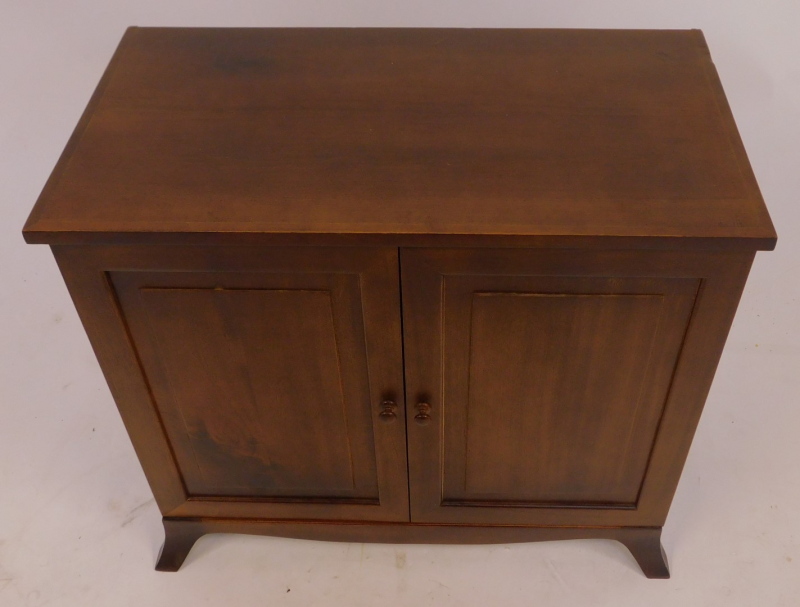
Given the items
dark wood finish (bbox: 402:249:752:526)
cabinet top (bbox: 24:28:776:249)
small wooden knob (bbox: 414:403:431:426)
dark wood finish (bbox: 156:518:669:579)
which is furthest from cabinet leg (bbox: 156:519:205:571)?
cabinet top (bbox: 24:28:776:249)

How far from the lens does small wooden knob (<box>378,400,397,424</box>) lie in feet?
4.04

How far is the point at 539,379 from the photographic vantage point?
1211 mm

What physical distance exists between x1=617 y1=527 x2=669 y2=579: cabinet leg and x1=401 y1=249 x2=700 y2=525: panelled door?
0.12 ft

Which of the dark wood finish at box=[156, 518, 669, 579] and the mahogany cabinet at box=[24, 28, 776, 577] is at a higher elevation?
the mahogany cabinet at box=[24, 28, 776, 577]

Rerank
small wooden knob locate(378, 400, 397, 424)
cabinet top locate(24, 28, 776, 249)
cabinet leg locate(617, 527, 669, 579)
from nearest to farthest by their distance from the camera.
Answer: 1. cabinet top locate(24, 28, 776, 249)
2. small wooden knob locate(378, 400, 397, 424)
3. cabinet leg locate(617, 527, 669, 579)

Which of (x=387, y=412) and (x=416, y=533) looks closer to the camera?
(x=387, y=412)

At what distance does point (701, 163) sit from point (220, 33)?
0.76 m

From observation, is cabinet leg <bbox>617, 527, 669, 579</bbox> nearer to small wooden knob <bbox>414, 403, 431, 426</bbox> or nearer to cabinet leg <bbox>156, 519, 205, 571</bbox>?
small wooden knob <bbox>414, 403, 431, 426</bbox>

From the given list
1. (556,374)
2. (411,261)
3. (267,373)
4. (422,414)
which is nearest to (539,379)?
(556,374)

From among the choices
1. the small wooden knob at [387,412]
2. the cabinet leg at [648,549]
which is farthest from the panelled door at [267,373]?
the cabinet leg at [648,549]

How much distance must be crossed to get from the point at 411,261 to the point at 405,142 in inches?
7.3

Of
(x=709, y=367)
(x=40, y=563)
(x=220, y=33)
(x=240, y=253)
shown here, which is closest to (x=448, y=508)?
(x=709, y=367)

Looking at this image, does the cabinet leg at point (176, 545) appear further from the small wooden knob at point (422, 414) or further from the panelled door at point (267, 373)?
the small wooden knob at point (422, 414)

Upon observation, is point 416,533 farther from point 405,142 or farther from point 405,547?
point 405,142
